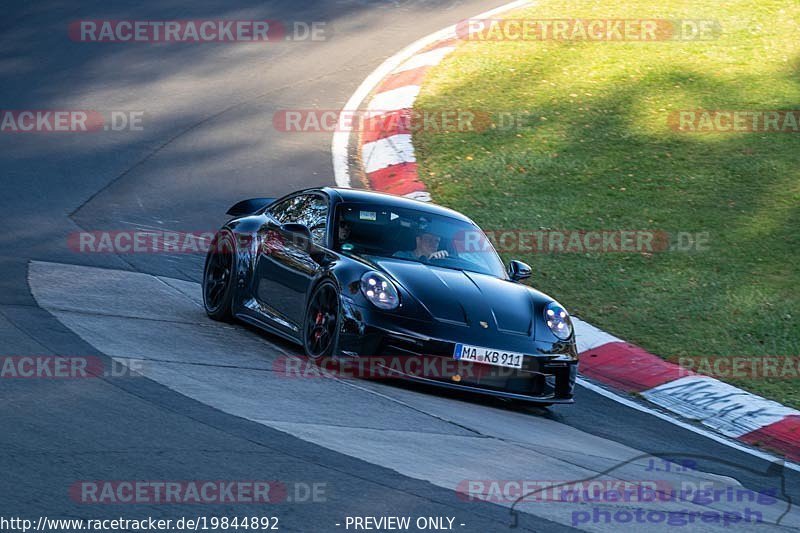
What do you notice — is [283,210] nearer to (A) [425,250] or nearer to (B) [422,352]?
(A) [425,250]

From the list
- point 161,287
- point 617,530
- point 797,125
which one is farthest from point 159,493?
point 797,125

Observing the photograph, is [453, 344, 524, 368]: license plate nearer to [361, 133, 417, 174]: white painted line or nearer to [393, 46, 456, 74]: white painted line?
[361, 133, 417, 174]: white painted line

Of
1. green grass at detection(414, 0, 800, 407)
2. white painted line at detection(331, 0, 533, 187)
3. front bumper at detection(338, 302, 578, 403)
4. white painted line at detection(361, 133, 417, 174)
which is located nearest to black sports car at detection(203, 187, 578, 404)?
front bumper at detection(338, 302, 578, 403)

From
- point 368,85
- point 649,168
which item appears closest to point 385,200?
point 649,168

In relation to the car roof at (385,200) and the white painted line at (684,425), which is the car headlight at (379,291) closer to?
the car roof at (385,200)

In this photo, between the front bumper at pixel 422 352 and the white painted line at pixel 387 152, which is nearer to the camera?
the front bumper at pixel 422 352

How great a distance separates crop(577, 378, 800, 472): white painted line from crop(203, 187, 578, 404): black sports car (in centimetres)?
86

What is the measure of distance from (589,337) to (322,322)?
2919 mm

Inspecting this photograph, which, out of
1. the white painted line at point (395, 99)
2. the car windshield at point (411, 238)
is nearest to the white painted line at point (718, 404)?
the car windshield at point (411, 238)

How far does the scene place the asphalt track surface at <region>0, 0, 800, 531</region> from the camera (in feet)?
16.8

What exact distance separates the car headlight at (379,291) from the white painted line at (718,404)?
2.41 m

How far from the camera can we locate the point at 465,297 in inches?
309

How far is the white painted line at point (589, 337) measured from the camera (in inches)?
384

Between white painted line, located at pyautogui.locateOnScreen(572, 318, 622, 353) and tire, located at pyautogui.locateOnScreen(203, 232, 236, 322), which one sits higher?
tire, located at pyautogui.locateOnScreen(203, 232, 236, 322)
